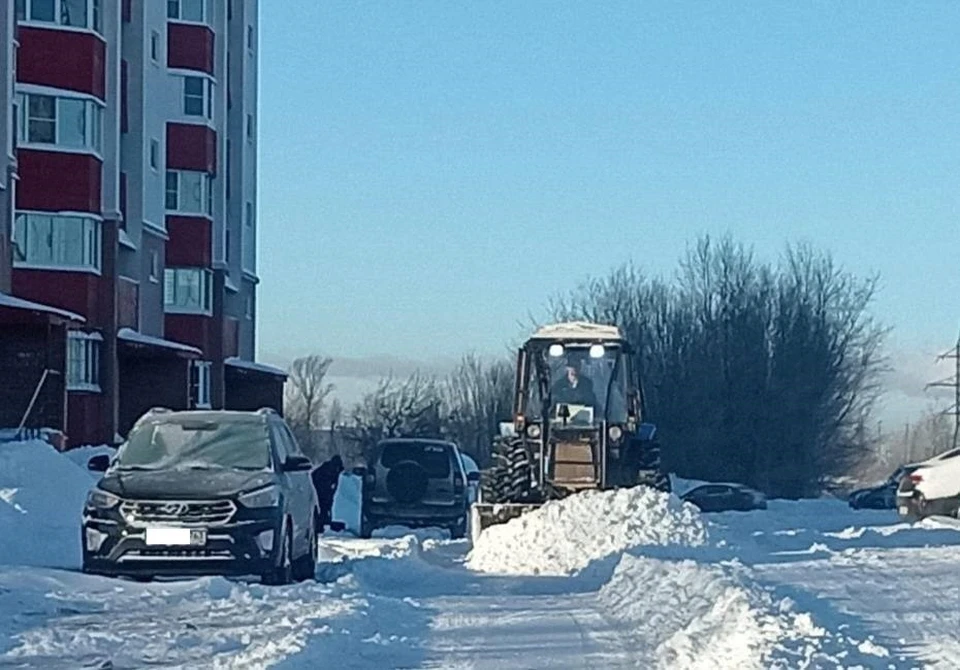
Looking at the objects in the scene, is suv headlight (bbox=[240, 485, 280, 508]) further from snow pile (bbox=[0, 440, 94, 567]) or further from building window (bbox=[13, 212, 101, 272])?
building window (bbox=[13, 212, 101, 272])

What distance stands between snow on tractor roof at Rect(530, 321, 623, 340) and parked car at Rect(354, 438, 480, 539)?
15.7 ft

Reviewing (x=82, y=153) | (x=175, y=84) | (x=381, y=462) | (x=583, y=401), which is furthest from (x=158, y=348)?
(x=583, y=401)

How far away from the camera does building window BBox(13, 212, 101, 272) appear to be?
39375 millimetres

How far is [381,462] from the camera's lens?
99.2 ft

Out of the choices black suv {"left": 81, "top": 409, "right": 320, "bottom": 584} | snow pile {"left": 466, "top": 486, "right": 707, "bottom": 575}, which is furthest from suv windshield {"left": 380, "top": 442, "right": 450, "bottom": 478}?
black suv {"left": 81, "top": 409, "right": 320, "bottom": 584}

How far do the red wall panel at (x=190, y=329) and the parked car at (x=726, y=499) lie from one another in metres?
14.9

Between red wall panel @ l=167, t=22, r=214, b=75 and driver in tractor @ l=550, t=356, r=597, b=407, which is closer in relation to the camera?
driver in tractor @ l=550, t=356, r=597, b=407

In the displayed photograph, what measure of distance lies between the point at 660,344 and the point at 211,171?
29.0 m

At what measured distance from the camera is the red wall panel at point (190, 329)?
165ft

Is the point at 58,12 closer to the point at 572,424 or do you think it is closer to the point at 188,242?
Answer: the point at 188,242

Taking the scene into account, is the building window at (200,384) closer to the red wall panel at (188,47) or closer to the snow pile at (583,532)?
the red wall panel at (188,47)

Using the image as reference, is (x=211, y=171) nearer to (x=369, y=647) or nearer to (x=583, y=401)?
(x=583, y=401)

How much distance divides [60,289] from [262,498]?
24263 mm

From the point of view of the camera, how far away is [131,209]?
45.2 meters
